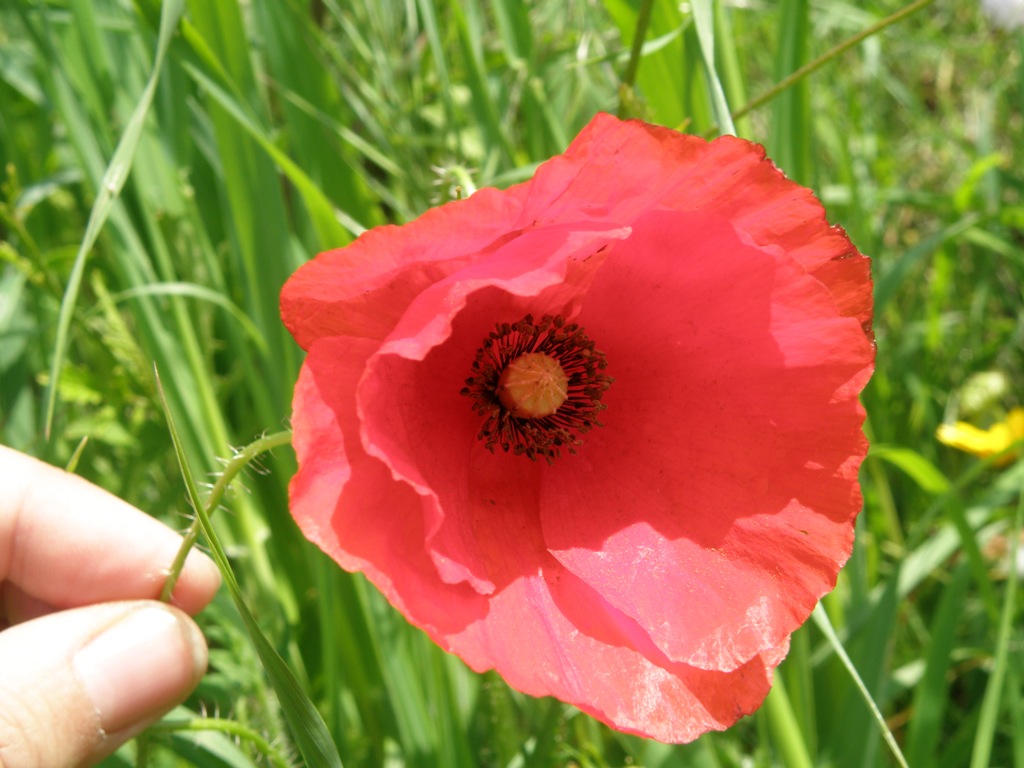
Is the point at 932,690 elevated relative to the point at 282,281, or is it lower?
lower

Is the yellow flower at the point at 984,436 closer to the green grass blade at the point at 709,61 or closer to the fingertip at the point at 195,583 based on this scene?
the green grass blade at the point at 709,61

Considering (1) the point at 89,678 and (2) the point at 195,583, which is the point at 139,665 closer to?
(1) the point at 89,678

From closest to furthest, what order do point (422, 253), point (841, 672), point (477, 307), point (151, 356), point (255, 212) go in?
point (422, 253), point (477, 307), point (255, 212), point (151, 356), point (841, 672)

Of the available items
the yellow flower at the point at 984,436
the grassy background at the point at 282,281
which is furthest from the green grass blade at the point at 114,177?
the yellow flower at the point at 984,436

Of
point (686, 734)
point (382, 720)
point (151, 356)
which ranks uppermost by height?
point (151, 356)

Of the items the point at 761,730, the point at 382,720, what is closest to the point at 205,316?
the point at 382,720

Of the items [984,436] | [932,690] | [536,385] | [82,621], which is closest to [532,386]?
[536,385]

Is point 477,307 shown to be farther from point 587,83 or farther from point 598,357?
point 587,83
